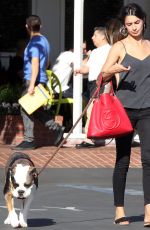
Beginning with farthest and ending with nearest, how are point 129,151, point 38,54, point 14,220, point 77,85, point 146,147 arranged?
point 77,85, point 38,54, point 129,151, point 146,147, point 14,220

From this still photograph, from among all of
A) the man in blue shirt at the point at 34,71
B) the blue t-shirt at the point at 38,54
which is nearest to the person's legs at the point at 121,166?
the man in blue shirt at the point at 34,71

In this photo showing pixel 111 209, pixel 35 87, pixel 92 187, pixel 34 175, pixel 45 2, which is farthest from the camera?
pixel 45 2

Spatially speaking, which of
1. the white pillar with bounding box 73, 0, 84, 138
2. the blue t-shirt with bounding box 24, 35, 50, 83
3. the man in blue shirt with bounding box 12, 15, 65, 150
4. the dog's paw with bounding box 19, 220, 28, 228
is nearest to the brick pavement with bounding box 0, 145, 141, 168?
the man in blue shirt with bounding box 12, 15, 65, 150

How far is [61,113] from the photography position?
14.1 meters

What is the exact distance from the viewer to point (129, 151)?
8.09 meters

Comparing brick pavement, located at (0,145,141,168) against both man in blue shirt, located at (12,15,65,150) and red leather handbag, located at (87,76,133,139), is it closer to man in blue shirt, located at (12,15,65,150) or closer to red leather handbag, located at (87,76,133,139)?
man in blue shirt, located at (12,15,65,150)

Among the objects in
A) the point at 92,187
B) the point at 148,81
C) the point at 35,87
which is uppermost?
the point at 148,81

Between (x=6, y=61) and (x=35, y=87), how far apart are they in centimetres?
391

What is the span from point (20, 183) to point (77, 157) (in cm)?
481

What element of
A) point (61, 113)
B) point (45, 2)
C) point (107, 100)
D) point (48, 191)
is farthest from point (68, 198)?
point (45, 2)

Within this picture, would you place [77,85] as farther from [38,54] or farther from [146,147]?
[146,147]

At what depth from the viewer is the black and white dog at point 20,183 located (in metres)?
7.53

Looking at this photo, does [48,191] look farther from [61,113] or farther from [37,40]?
[61,113]

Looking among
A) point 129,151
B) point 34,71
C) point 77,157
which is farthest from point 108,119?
point 34,71
